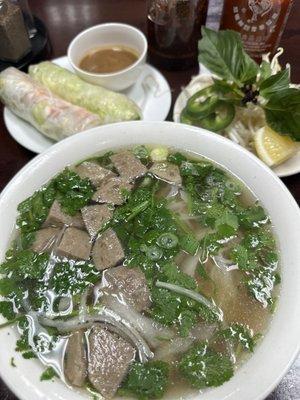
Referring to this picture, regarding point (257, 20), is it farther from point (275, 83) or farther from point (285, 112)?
point (285, 112)

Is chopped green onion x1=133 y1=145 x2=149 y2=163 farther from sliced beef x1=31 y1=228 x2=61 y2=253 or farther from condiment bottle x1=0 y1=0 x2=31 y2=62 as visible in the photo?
condiment bottle x1=0 y1=0 x2=31 y2=62

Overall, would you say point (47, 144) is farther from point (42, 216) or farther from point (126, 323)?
point (126, 323)

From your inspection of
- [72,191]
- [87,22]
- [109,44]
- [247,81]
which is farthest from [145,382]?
[87,22]

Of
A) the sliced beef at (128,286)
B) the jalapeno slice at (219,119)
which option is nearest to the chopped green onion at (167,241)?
the sliced beef at (128,286)

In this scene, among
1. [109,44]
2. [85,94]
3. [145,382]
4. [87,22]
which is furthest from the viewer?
→ [87,22]

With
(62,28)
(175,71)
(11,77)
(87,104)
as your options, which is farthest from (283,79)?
(62,28)
